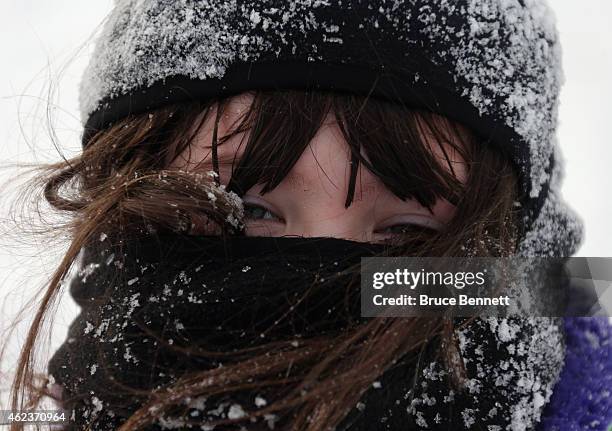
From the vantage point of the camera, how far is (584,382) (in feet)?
3.72

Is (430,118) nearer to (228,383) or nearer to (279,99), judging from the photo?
(279,99)

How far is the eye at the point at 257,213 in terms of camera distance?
1.02m

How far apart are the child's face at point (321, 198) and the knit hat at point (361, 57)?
Result: 0.07 m

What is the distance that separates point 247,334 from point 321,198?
9.7 inches

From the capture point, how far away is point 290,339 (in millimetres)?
879

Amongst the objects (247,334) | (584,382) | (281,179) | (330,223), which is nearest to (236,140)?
(281,179)

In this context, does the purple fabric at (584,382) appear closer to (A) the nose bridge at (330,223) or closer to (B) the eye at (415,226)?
(B) the eye at (415,226)

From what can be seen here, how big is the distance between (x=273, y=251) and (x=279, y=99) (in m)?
0.25

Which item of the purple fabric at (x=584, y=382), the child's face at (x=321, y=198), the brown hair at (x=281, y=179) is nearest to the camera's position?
the brown hair at (x=281, y=179)

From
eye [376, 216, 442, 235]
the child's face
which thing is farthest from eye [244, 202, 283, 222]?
eye [376, 216, 442, 235]

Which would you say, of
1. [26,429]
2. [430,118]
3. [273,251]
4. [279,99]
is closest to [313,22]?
[279,99]

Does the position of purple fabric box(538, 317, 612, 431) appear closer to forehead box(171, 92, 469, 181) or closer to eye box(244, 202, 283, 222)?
forehead box(171, 92, 469, 181)

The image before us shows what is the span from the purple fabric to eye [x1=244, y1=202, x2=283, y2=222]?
2.04ft

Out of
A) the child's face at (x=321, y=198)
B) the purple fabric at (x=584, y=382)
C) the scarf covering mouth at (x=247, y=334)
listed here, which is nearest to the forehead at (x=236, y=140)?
the child's face at (x=321, y=198)
